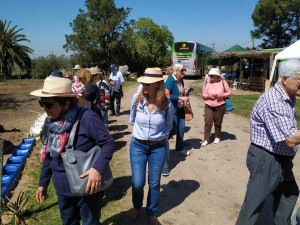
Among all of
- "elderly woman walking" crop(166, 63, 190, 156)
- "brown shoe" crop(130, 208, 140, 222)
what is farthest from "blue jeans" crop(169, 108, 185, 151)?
"brown shoe" crop(130, 208, 140, 222)

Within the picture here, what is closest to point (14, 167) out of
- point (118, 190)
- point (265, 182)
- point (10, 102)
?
point (118, 190)

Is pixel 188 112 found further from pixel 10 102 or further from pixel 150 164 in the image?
pixel 10 102

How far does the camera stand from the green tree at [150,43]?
3791cm

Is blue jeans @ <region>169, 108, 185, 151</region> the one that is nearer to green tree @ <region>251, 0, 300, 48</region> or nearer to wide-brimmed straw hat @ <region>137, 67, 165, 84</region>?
wide-brimmed straw hat @ <region>137, 67, 165, 84</region>

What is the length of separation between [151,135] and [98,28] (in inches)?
1300

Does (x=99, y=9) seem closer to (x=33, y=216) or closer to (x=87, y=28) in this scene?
(x=87, y=28)

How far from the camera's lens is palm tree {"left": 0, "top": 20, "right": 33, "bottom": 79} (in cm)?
2858

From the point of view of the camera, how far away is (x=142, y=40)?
39.0 metres

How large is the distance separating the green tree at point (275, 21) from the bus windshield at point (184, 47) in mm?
13301

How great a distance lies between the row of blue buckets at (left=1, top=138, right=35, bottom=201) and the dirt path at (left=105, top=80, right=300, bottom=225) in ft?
5.84

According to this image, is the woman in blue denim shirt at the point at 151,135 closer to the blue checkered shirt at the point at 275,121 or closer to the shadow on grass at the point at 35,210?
the blue checkered shirt at the point at 275,121

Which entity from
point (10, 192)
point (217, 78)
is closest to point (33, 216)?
point (10, 192)

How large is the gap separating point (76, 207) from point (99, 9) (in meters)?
35.3

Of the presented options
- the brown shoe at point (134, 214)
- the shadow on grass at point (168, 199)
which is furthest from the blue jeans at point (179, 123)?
the brown shoe at point (134, 214)
